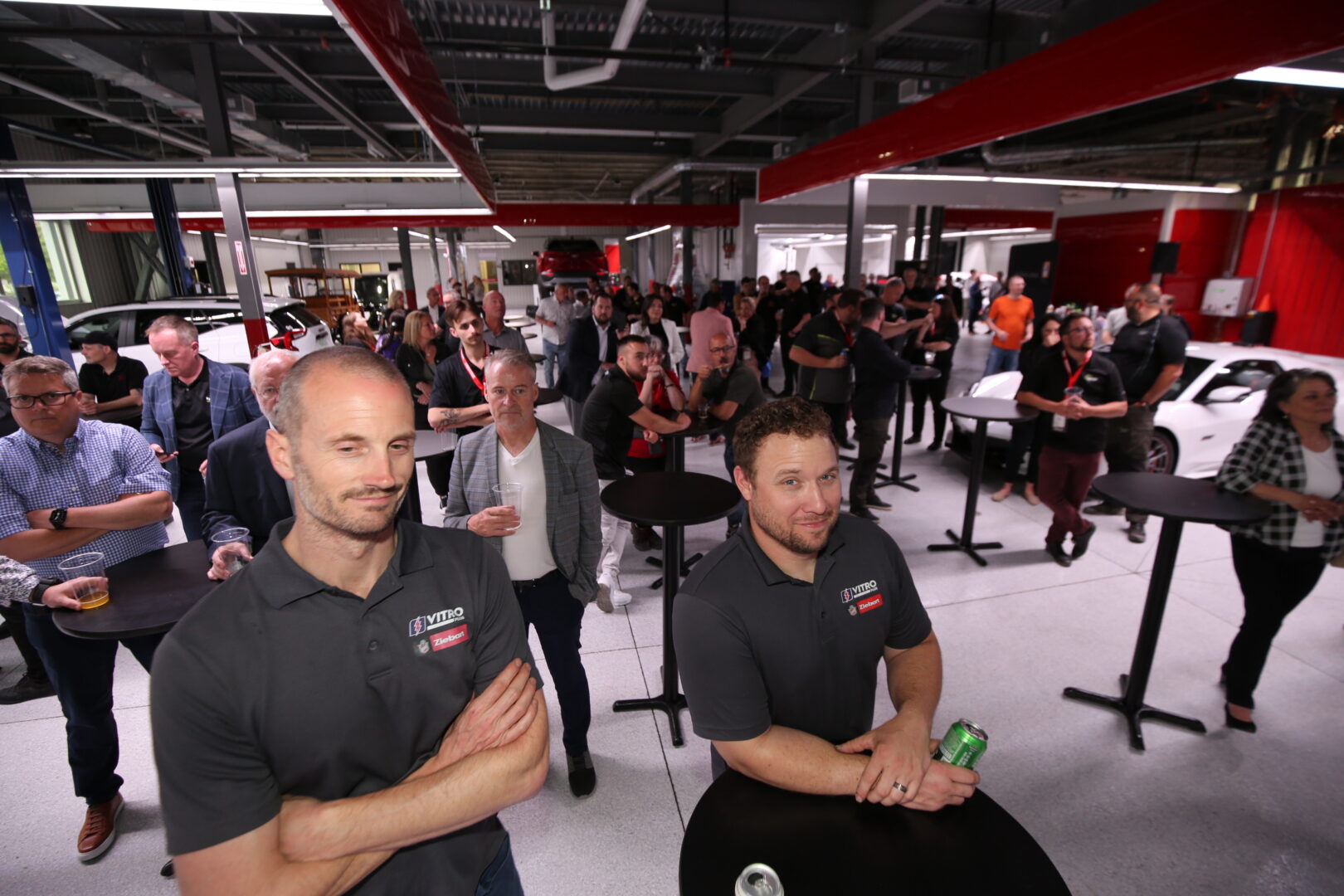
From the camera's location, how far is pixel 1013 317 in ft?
24.0

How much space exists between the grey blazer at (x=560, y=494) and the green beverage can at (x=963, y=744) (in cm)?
143

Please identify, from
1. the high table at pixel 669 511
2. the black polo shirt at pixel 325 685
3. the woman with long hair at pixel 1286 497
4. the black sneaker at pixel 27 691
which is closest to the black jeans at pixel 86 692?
the black sneaker at pixel 27 691

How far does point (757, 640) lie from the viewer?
1.41m

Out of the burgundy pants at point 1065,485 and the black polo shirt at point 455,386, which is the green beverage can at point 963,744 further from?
the burgundy pants at point 1065,485

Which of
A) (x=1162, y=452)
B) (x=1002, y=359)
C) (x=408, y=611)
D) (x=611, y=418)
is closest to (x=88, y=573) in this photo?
(x=408, y=611)

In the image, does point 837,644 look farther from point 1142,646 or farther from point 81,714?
point 81,714

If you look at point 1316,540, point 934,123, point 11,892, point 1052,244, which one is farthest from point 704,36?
point 1052,244

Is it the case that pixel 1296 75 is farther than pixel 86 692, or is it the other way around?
pixel 1296 75

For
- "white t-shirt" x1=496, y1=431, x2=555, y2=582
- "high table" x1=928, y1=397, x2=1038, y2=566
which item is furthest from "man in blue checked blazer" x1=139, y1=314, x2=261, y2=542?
"high table" x1=928, y1=397, x2=1038, y2=566

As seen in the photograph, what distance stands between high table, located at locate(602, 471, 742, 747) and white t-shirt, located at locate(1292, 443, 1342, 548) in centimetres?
233

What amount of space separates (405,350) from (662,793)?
161 inches

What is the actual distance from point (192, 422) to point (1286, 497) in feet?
17.1

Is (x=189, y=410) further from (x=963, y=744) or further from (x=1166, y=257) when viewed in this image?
(x=1166, y=257)

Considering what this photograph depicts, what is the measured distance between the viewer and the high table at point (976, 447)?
427 centimetres
